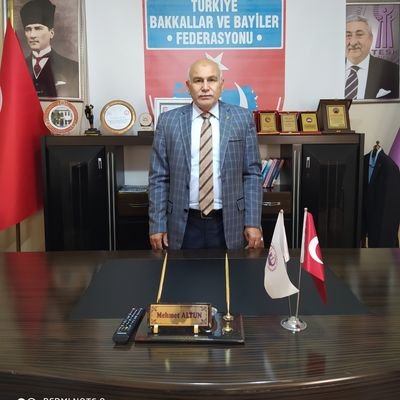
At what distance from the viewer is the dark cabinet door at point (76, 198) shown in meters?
2.97

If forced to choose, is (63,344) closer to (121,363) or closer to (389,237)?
(121,363)

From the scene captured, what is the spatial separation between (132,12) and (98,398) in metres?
2.86

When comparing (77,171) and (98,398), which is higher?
(77,171)

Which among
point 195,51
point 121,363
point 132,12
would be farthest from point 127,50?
point 121,363

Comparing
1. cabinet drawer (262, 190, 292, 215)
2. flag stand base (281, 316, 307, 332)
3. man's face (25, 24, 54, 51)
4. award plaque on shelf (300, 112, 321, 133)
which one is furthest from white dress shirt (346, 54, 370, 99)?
flag stand base (281, 316, 307, 332)

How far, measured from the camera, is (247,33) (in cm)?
317

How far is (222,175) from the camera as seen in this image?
6.75ft

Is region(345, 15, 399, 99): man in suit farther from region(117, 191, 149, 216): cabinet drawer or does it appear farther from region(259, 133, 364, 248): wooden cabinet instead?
region(117, 191, 149, 216): cabinet drawer

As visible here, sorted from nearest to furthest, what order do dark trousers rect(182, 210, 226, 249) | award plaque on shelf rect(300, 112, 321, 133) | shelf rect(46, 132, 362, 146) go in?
dark trousers rect(182, 210, 226, 249) → shelf rect(46, 132, 362, 146) → award plaque on shelf rect(300, 112, 321, 133)

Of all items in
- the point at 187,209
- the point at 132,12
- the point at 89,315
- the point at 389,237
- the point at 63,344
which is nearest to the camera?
the point at 63,344

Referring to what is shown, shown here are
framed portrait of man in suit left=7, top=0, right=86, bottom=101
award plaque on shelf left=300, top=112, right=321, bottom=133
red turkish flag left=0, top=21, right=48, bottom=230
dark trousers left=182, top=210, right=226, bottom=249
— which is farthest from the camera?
framed portrait of man in suit left=7, top=0, right=86, bottom=101

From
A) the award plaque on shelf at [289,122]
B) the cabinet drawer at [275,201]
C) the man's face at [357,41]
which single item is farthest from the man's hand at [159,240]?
the man's face at [357,41]

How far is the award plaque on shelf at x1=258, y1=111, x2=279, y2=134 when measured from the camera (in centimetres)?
301

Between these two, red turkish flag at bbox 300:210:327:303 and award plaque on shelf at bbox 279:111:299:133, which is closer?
red turkish flag at bbox 300:210:327:303
